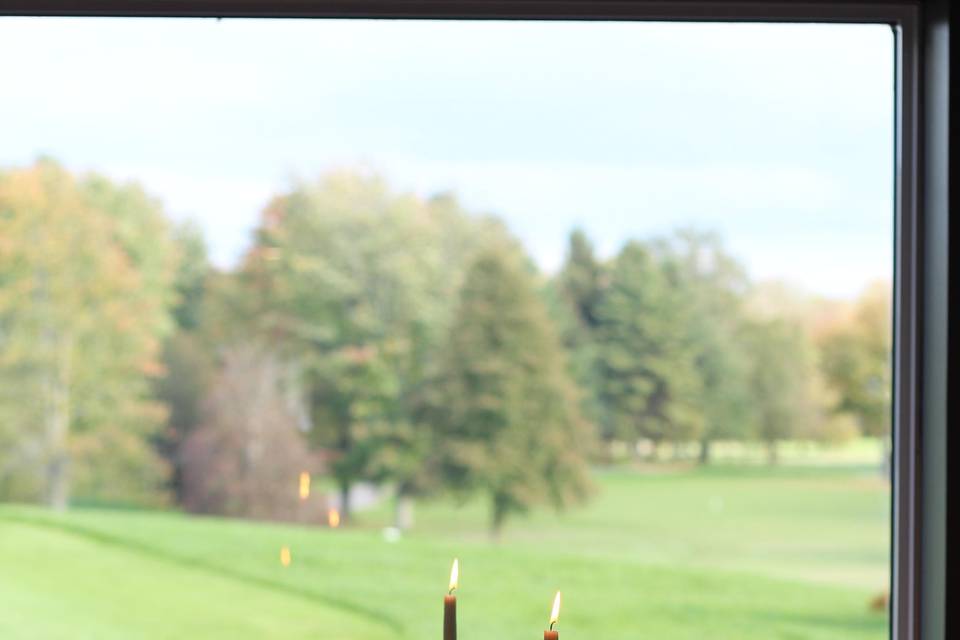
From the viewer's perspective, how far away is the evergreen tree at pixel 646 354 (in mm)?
5094

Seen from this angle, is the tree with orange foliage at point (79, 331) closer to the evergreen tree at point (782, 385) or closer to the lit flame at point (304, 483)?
the lit flame at point (304, 483)

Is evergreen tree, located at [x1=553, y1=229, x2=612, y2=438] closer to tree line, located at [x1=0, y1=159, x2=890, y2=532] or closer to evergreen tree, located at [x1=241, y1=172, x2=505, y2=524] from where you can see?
tree line, located at [x1=0, y1=159, x2=890, y2=532]

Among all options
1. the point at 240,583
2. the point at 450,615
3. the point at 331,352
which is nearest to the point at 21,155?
the point at 331,352

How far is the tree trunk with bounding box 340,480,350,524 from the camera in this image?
5273 millimetres

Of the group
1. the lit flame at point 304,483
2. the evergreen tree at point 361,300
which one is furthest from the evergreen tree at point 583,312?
the lit flame at point 304,483

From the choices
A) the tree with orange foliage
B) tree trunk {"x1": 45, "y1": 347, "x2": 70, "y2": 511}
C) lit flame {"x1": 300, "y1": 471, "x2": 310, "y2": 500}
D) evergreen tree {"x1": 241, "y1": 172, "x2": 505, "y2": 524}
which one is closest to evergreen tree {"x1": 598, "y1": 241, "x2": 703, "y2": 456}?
evergreen tree {"x1": 241, "y1": 172, "x2": 505, "y2": 524}

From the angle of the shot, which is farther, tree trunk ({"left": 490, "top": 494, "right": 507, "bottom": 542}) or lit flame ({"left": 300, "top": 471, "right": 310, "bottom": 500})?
tree trunk ({"left": 490, "top": 494, "right": 507, "bottom": 542})

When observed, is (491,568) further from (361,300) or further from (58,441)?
(58,441)

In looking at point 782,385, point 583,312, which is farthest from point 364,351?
point 782,385

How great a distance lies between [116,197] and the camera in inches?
197

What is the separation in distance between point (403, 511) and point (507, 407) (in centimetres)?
76

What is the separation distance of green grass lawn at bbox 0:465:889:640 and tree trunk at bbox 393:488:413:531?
0.07 metres

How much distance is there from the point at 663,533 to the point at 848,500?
0.96 meters

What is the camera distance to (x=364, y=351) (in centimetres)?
523
